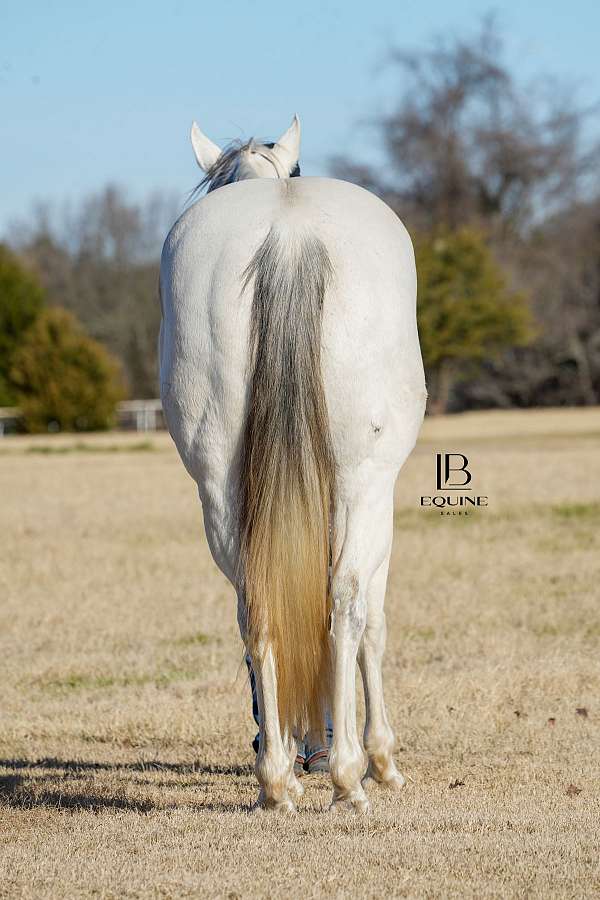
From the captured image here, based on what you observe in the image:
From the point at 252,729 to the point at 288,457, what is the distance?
92.8 inches

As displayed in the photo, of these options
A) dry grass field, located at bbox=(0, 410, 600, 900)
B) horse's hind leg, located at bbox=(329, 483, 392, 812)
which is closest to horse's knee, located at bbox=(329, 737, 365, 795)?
horse's hind leg, located at bbox=(329, 483, 392, 812)

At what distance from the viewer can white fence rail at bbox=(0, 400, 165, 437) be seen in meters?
43.4

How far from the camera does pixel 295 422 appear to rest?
3930mm

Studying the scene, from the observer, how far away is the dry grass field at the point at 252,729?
3414mm

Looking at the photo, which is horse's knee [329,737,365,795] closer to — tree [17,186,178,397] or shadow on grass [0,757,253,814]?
shadow on grass [0,757,253,814]

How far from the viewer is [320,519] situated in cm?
395

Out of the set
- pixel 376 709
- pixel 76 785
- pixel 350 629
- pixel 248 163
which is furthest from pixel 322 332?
pixel 76 785

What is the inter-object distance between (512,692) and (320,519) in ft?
9.17

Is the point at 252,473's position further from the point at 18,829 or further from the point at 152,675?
the point at 152,675

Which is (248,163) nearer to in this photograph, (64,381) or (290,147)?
(290,147)

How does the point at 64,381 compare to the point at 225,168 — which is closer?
the point at 225,168

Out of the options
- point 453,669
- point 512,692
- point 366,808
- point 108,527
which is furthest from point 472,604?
point 108,527

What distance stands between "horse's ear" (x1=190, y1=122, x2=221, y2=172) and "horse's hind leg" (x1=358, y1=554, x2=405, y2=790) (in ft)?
6.58

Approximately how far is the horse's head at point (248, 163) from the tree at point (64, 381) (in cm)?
3766
